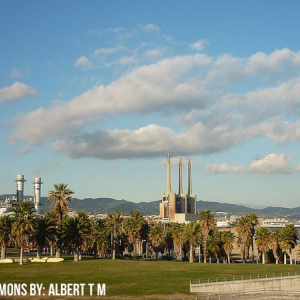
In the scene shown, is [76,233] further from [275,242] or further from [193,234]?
[275,242]

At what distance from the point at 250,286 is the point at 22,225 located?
148 feet

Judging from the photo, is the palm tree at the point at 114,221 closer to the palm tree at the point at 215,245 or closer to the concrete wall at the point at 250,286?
the palm tree at the point at 215,245

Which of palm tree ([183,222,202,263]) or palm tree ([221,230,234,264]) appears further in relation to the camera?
palm tree ([221,230,234,264])

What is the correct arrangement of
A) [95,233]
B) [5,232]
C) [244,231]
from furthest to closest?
[95,233]
[244,231]
[5,232]

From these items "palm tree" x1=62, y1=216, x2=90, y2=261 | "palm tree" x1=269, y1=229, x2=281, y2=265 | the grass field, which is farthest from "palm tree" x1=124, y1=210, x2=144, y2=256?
the grass field

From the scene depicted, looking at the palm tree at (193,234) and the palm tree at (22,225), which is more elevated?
the palm tree at (22,225)

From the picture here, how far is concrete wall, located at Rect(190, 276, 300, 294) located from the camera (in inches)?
2163

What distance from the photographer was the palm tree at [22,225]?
279 ft

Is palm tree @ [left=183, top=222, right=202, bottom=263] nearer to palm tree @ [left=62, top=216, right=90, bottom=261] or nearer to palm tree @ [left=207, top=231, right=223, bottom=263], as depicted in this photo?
palm tree @ [left=207, top=231, right=223, bottom=263]

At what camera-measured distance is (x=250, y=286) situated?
58844 millimetres

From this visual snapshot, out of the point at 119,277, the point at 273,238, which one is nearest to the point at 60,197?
the point at 119,277

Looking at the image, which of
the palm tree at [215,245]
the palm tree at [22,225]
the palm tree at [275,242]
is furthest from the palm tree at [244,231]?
the palm tree at [22,225]

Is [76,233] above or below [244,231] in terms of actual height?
above

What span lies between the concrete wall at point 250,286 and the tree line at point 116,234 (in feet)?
135
